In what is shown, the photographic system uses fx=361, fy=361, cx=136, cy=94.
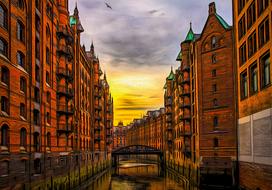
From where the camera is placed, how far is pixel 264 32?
2388 cm

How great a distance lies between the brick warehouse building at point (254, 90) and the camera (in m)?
23.3

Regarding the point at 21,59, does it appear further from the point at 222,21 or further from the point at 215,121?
the point at 222,21

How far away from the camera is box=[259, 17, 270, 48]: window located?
2333 centimetres

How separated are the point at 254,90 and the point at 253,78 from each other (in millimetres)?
989

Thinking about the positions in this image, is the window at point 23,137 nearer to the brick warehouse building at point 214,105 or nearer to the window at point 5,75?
the window at point 5,75

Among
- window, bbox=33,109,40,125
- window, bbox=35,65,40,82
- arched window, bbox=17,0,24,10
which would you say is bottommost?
window, bbox=33,109,40,125

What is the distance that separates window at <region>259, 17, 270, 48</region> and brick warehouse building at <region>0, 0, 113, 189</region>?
16.6m

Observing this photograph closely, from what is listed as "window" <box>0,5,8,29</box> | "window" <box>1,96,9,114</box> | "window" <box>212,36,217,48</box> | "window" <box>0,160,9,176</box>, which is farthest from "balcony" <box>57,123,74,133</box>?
"window" <box>212,36,217,48</box>

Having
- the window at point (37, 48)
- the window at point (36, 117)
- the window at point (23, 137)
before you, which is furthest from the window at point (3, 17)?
the window at point (36, 117)

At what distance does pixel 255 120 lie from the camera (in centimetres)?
2623

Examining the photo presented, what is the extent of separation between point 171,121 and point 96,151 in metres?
17.7

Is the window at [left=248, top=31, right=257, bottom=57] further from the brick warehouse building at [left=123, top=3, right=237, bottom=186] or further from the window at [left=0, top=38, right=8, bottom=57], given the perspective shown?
the window at [left=0, top=38, right=8, bottom=57]

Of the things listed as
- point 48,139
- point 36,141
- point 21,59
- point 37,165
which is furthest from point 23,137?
point 48,139

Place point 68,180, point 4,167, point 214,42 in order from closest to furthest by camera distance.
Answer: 1. point 4,167
2. point 68,180
3. point 214,42
